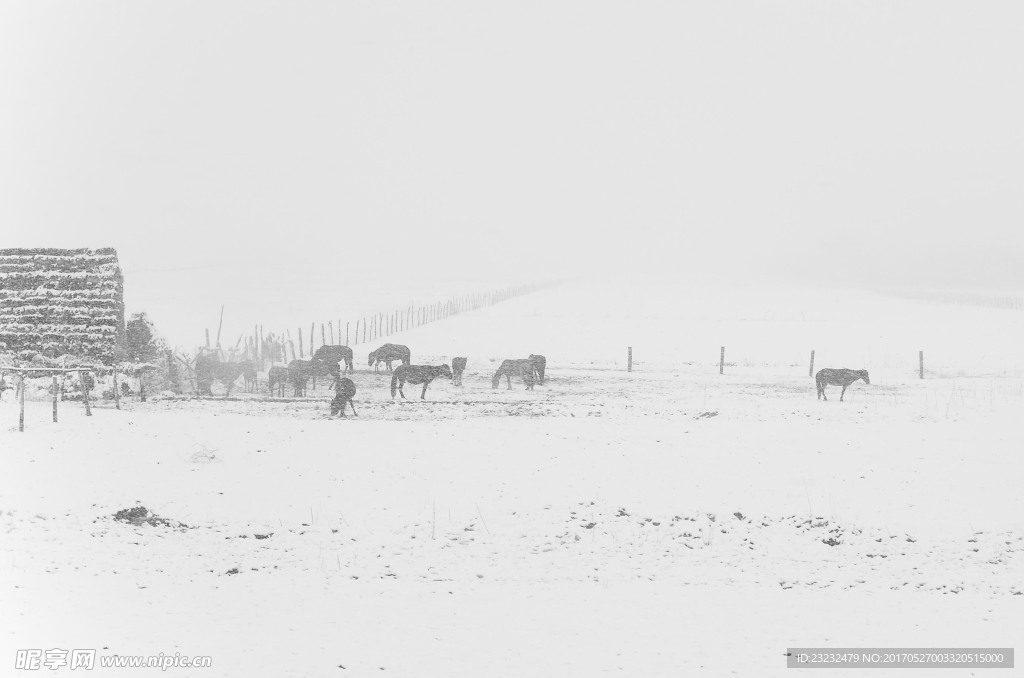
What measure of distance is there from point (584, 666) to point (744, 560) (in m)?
4.80

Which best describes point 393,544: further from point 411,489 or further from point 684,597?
point 684,597

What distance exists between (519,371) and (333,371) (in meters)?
7.20

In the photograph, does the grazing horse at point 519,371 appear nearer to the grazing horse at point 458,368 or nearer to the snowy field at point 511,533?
the grazing horse at point 458,368

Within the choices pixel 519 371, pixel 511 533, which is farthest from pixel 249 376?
pixel 511 533

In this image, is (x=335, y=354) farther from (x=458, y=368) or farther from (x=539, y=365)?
(x=539, y=365)

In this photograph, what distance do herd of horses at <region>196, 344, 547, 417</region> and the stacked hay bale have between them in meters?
3.60

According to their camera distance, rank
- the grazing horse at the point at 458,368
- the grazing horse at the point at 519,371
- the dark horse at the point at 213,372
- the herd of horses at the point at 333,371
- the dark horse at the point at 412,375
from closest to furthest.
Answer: the dark horse at the point at 412,375 < the herd of horses at the point at 333,371 < the dark horse at the point at 213,372 < the grazing horse at the point at 519,371 < the grazing horse at the point at 458,368

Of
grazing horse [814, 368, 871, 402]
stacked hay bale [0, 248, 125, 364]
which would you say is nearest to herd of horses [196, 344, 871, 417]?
grazing horse [814, 368, 871, 402]

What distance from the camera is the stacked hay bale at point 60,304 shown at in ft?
76.6

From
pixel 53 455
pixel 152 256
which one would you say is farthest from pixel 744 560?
pixel 152 256

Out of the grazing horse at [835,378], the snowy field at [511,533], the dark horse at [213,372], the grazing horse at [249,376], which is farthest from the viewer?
the grazing horse at [249,376]

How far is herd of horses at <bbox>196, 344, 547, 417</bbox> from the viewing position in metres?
25.1

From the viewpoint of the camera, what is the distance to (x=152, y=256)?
135375 mm

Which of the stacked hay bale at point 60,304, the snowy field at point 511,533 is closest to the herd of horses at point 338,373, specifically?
the snowy field at point 511,533
